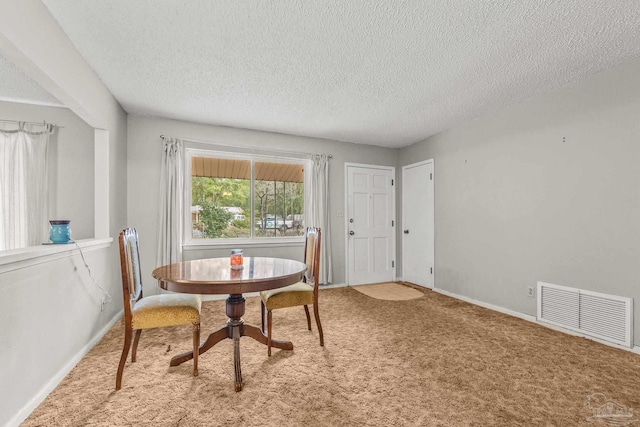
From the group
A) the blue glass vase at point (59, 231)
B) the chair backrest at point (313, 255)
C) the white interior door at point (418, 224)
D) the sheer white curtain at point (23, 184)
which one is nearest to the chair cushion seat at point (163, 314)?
the blue glass vase at point (59, 231)

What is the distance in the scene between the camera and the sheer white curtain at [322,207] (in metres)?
4.63

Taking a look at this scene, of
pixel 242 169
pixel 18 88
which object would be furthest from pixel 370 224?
pixel 18 88

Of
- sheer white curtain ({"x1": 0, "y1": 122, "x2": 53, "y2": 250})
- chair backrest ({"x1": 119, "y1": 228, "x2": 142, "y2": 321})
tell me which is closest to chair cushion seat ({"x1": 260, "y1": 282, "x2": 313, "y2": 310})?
chair backrest ({"x1": 119, "y1": 228, "x2": 142, "y2": 321})

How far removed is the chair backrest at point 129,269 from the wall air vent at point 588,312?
3780 millimetres

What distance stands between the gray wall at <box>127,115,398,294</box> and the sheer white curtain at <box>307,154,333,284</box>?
0.14 metres

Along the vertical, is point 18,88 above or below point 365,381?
above

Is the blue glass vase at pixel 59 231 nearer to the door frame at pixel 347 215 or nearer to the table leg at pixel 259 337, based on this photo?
the table leg at pixel 259 337

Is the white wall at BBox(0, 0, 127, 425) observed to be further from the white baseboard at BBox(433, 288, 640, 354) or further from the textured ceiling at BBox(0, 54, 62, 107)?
the white baseboard at BBox(433, 288, 640, 354)

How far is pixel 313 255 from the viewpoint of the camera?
2846mm

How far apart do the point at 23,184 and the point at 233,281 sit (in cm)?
308

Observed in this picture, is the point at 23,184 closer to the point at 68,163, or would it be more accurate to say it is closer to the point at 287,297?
the point at 68,163

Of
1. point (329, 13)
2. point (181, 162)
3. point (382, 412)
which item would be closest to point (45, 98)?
point (181, 162)

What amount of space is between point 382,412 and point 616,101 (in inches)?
125

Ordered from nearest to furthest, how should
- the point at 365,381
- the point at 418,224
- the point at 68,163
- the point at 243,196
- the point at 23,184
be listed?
the point at 365,381, the point at 23,184, the point at 68,163, the point at 243,196, the point at 418,224
